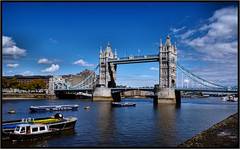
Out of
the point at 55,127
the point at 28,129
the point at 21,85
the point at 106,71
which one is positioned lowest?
the point at 55,127

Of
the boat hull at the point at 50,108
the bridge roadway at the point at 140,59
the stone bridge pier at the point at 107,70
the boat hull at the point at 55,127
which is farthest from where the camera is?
the stone bridge pier at the point at 107,70

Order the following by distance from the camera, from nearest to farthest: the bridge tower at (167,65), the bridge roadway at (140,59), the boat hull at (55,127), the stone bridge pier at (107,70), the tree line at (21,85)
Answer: the boat hull at (55,127), the bridge roadway at (140,59), the bridge tower at (167,65), the tree line at (21,85), the stone bridge pier at (107,70)

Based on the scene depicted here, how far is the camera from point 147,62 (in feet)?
172

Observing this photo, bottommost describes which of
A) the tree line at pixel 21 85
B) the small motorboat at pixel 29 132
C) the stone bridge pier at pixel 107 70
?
the small motorboat at pixel 29 132

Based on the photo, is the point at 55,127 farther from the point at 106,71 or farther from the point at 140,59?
the point at 106,71

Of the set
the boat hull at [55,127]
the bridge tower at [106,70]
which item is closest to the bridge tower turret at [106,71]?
the bridge tower at [106,70]

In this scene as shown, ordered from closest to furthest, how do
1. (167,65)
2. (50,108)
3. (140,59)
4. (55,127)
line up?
1. (55,127)
2. (50,108)
3. (140,59)
4. (167,65)

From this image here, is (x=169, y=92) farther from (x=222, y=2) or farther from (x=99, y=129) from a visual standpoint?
(x=222, y=2)

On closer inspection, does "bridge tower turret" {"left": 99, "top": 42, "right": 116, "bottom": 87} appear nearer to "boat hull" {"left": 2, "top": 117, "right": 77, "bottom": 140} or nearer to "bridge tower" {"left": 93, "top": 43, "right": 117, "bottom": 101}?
"bridge tower" {"left": 93, "top": 43, "right": 117, "bottom": 101}

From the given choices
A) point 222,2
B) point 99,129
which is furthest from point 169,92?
point 222,2

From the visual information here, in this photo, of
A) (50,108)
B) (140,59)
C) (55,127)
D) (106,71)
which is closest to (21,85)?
(106,71)

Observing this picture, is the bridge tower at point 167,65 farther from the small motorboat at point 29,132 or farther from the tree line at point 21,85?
the small motorboat at point 29,132

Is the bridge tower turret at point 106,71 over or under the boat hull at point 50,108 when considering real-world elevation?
over

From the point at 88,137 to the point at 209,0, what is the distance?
813 cm
